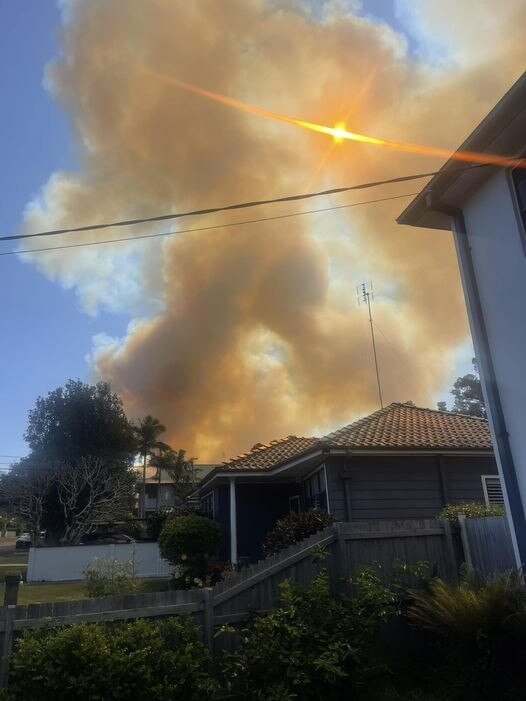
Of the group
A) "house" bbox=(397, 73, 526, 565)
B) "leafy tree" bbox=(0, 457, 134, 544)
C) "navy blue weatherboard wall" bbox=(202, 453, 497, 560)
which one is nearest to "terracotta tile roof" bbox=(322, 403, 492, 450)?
"navy blue weatherboard wall" bbox=(202, 453, 497, 560)

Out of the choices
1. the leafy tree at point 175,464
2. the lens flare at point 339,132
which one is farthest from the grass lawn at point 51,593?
the leafy tree at point 175,464

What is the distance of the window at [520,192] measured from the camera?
7156 mm

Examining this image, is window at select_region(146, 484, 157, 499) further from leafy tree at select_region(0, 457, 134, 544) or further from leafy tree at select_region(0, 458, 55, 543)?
leafy tree at select_region(0, 458, 55, 543)

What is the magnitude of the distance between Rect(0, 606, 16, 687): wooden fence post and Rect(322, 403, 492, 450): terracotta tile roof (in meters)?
8.80

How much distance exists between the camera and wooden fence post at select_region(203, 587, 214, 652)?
578cm

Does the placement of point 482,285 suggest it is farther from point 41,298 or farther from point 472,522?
point 41,298

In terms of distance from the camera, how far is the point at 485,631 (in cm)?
532

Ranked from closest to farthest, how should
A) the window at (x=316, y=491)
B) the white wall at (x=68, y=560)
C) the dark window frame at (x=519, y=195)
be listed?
the dark window frame at (x=519, y=195)
the window at (x=316, y=491)
the white wall at (x=68, y=560)

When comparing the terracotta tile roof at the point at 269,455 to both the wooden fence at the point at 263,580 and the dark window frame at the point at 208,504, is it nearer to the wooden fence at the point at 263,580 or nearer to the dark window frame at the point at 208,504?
the dark window frame at the point at 208,504

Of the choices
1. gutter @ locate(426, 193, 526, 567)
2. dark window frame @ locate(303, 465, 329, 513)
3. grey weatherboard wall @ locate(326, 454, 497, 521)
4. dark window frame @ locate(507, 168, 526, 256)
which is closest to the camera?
gutter @ locate(426, 193, 526, 567)

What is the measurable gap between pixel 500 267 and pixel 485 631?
4782mm

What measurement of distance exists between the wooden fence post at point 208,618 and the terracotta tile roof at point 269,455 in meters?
9.32

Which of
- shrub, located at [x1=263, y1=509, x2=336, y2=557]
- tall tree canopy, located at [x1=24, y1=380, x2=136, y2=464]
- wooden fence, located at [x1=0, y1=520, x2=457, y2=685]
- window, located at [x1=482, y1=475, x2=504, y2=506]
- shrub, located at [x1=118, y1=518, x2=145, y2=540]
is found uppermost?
tall tree canopy, located at [x1=24, y1=380, x2=136, y2=464]

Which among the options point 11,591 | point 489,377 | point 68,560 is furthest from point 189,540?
point 489,377
